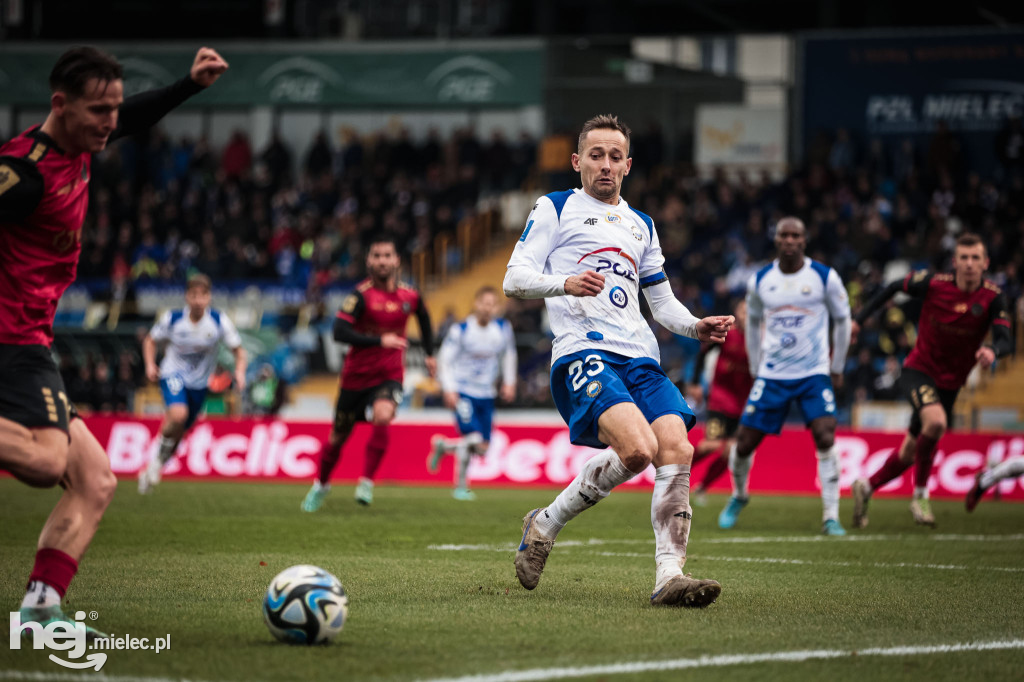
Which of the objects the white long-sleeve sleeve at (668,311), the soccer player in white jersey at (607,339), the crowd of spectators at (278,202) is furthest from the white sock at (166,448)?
the crowd of spectators at (278,202)

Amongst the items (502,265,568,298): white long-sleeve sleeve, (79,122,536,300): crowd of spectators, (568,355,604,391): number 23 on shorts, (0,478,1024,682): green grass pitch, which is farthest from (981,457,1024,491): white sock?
(79,122,536,300): crowd of spectators

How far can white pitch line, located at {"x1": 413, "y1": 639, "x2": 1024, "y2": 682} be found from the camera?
447 cm

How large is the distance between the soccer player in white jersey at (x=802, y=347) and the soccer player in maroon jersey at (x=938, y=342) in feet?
1.44

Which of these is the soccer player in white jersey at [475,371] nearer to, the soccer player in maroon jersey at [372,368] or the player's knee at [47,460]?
the soccer player in maroon jersey at [372,368]

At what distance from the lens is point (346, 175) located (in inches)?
1422

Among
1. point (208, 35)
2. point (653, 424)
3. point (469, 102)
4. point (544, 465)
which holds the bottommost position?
point (544, 465)

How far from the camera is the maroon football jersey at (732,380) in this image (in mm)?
15039

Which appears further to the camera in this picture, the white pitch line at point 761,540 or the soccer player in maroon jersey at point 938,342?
the soccer player in maroon jersey at point 938,342

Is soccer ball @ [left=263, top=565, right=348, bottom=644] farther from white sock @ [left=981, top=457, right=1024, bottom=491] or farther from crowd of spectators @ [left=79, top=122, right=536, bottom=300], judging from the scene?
crowd of spectators @ [left=79, top=122, right=536, bottom=300]

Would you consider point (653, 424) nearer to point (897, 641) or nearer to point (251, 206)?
point (897, 641)

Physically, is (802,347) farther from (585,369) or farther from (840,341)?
(585,369)

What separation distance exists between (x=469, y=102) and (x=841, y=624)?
32.8m

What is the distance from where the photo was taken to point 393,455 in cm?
1972

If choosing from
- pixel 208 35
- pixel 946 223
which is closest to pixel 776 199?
pixel 946 223
